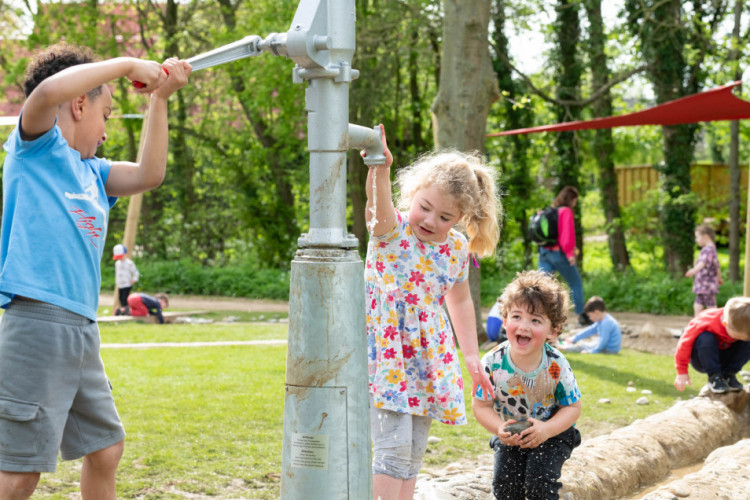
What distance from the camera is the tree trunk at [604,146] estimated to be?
15.5 m

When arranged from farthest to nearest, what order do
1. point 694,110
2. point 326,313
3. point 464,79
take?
point 464,79 < point 694,110 < point 326,313

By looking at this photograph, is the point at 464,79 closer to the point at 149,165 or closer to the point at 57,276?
the point at 149,165

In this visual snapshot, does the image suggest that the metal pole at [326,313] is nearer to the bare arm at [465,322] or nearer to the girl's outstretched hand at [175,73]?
the girl's outstretched hand at [175,73]

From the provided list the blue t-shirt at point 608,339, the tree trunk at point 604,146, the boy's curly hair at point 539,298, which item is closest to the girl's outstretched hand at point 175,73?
the boy's curly hair at point 539,298

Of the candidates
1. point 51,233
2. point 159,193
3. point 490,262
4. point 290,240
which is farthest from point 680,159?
point 51,233

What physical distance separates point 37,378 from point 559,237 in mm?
8220

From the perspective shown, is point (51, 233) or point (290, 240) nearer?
point (51, 233)

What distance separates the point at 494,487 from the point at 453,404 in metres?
0.49

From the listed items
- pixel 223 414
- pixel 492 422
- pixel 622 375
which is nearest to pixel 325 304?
pixel 492 422

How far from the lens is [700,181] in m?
17.7

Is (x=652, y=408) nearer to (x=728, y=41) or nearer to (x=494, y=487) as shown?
(x=494, y=487)

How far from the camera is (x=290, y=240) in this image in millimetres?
19453

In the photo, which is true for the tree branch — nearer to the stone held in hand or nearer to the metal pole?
the stone held in hand

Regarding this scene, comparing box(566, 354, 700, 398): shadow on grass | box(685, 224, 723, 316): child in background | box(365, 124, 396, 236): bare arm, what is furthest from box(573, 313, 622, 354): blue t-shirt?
box(365, 124, 396, 236): bare arm
